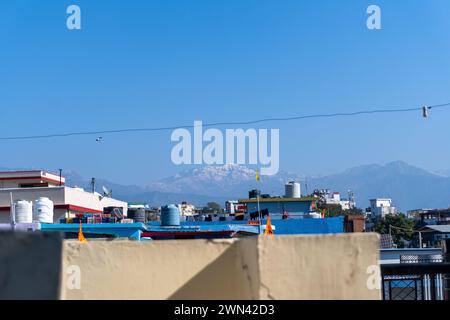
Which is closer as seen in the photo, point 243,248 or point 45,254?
point 45,254

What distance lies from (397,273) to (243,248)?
5982mm

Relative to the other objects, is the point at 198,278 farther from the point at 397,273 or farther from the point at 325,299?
the point at 397,273

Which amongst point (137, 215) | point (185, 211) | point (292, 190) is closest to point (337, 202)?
point (185, 211)

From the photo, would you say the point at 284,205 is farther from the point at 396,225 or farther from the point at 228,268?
the point at 396,225

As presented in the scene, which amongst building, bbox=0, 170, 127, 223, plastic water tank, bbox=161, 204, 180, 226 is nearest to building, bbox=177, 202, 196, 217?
building, bbox=0, 170, 127, 223

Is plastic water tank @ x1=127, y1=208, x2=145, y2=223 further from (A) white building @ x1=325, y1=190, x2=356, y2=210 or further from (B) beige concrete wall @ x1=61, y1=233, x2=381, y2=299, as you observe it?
(A) white building @ x1=325, y1=190, x2=356, y2=210

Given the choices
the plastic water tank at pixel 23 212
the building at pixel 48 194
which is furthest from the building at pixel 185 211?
the plastic water tank at pixel 23 212

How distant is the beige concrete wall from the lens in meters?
4.88

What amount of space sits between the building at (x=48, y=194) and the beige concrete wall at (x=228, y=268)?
87.1 ft

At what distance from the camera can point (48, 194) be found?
35375 mm

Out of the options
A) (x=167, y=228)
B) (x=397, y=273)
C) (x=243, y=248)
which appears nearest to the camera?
(x=243, y=248)

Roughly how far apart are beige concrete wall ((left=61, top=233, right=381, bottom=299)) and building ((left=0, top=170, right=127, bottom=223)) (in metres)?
26.5

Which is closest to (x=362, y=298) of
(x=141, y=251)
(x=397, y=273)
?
(x=141, y=251)
